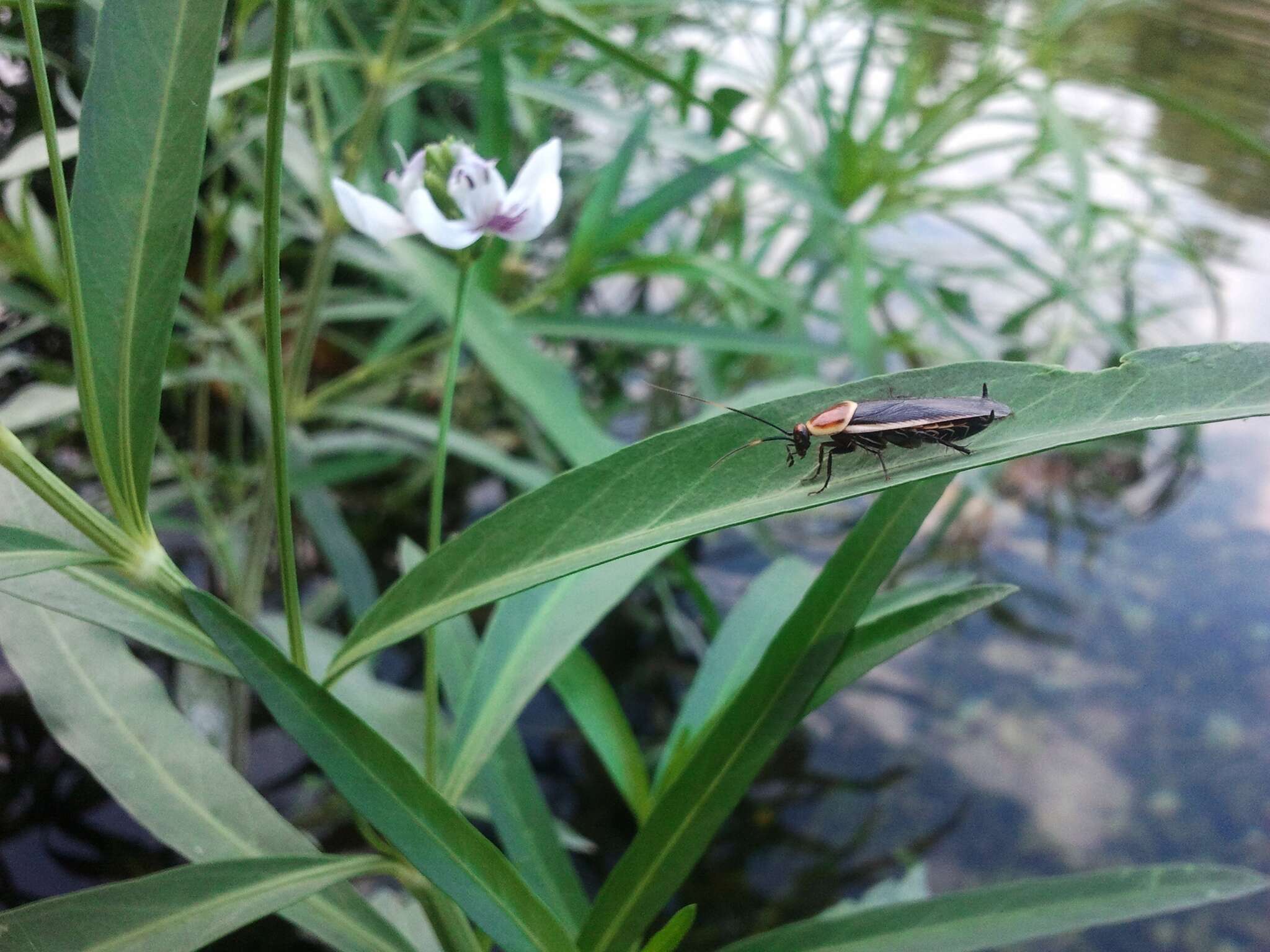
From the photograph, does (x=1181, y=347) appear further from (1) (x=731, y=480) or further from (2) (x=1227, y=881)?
(2) (x=1227, y=881)

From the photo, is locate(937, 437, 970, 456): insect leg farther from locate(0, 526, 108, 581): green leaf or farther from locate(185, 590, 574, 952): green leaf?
locate(0, 526, 108, 581): green leaf

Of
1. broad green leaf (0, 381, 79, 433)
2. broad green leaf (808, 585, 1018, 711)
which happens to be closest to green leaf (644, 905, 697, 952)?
broad green leaf (808, 585, 1018, 711)

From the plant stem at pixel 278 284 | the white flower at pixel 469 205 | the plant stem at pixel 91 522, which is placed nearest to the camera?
the plant stem at pixel 278 284

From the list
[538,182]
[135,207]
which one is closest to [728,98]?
[538,182]

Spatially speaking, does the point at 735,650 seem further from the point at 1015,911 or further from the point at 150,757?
the point at 150,757

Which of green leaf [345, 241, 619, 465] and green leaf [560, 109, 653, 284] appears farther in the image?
green leaf [560, 109, 653, 284]

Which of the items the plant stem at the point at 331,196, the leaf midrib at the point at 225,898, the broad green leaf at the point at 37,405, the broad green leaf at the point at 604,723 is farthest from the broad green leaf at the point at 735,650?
the broad green leaf at the point at 37,405

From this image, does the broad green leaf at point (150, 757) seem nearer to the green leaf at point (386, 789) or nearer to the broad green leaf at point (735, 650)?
the green leaf at point (386, 789)
